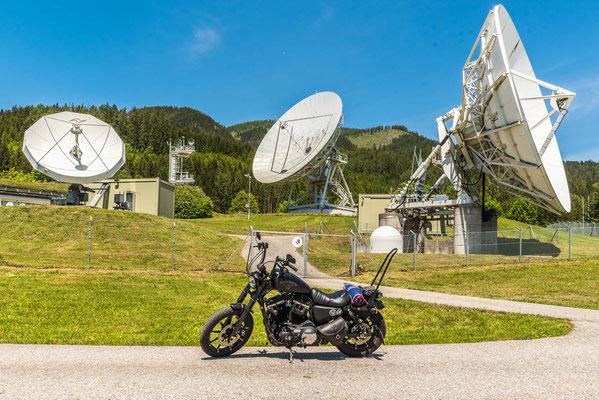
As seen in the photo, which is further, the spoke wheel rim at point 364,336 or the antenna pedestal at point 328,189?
the antenna pedestal at point 328,189

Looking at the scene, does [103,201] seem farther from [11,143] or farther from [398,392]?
[11,143]

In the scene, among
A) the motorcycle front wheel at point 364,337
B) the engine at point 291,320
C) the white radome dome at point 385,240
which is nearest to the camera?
the engine at point 291,320

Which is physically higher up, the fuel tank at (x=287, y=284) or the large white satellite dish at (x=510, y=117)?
the large white satellite dish at (x=510, y=117)

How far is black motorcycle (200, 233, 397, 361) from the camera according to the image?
19.8 feet

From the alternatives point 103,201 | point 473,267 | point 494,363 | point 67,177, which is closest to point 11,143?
point 103,201

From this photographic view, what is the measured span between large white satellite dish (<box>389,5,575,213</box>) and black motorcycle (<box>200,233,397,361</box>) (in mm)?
17584

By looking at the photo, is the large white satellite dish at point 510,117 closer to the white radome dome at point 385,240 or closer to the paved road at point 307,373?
the white radome dome at point 385,240

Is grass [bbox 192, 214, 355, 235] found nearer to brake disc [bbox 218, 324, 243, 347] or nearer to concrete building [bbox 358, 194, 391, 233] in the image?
concrete building [bbox 358, 194, 391, 233]

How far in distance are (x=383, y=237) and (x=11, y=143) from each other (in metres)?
140

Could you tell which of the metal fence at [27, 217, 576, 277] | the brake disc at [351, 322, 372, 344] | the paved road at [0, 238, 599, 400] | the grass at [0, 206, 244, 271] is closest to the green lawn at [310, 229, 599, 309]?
the metal fence at [27, 217, 576, 277]

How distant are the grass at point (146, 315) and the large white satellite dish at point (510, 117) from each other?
45.3 feet

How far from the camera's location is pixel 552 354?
21.6ft

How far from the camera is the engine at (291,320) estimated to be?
5.99m

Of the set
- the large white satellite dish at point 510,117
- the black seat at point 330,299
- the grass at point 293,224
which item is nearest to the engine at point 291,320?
the black seat at point 330,299
